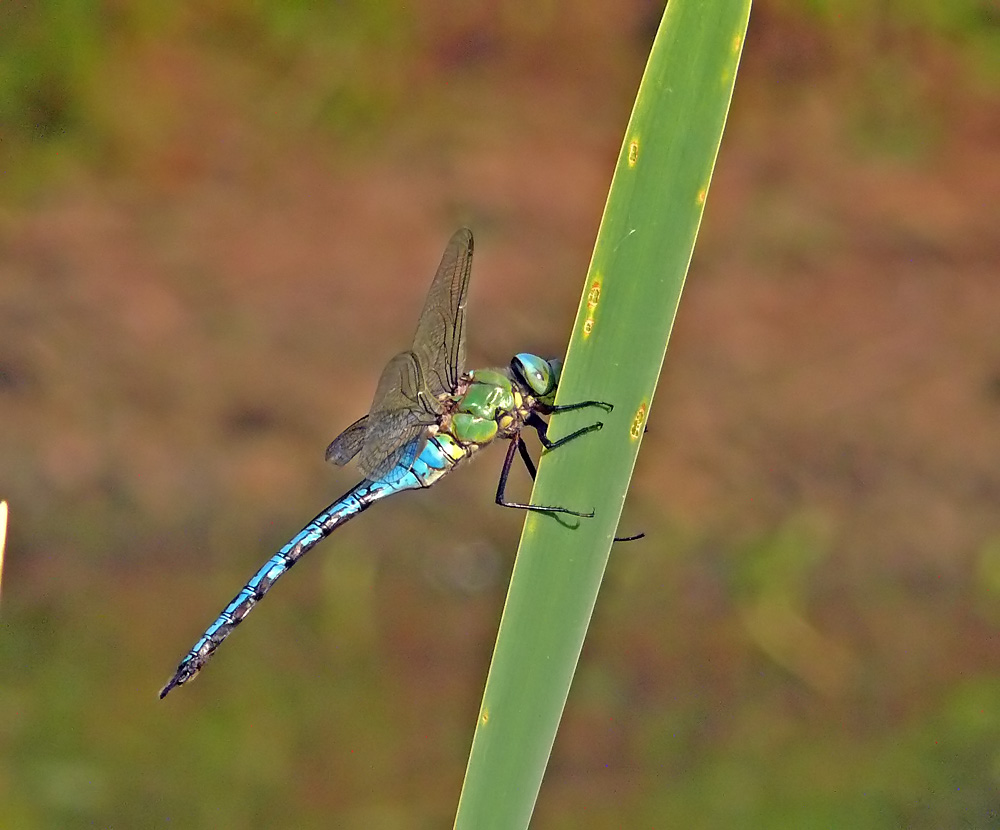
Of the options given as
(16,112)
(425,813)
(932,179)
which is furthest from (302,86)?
(425,813)

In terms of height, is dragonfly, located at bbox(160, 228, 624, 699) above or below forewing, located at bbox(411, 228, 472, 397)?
below

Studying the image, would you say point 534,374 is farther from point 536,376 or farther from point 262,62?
point 262,62

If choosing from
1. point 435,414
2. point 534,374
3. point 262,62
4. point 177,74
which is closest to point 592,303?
point 534,374

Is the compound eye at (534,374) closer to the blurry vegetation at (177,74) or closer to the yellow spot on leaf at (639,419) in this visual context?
the yellow spot on leaf at (639,419)

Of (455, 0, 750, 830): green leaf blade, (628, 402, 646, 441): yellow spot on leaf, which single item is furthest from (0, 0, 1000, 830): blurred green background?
(628, 402, 646, 441): yellow spot on leaf

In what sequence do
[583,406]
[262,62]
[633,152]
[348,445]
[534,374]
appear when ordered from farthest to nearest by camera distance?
[262,62] < [348,445] < [534,374] < [583,406] < [633,152]

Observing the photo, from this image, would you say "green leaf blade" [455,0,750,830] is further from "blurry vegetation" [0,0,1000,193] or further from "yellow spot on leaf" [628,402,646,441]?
"blurry vegetation" [0,0,1000,193]

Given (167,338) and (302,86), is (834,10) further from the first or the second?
(167,338)
